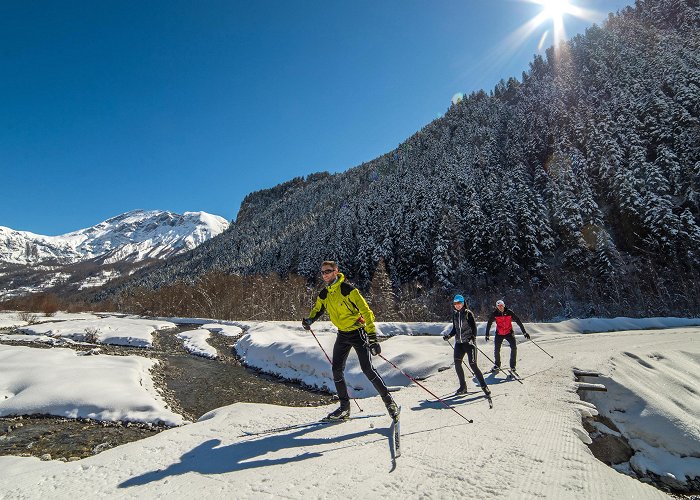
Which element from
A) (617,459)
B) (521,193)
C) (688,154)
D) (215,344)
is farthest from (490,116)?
(617,459)

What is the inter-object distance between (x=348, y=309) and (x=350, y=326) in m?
0.31

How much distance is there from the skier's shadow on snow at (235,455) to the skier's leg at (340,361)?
947 millimetres

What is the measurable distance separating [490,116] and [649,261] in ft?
222

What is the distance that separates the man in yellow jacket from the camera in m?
6.01

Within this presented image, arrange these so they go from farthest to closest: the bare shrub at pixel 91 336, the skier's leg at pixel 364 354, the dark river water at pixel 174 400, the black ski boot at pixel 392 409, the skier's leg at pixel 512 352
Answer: the bare shrub at pixel 91 336, the skier's leg at pixel 512 352, the dark river water at pixel 174 400, the skier's leg at pixel 364 354, the black ski boot at pixel 392 409

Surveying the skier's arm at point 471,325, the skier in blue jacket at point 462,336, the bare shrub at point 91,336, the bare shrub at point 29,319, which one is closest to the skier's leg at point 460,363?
the skier in blue jacket at point 462,336

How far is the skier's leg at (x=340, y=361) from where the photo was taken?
633cm

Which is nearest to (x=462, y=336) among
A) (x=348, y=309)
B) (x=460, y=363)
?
(x=460, y=363)

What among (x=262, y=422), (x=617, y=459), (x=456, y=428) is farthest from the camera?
(x=262, y=422)

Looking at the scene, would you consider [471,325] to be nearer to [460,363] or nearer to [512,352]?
[460,363]

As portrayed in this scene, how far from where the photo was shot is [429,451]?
4859mm

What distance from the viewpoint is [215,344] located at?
23.8m

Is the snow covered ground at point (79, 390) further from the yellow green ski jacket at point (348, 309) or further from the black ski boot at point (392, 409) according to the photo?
the black ski boot at point (392, 409)

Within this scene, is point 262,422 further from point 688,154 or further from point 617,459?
point 688,154
